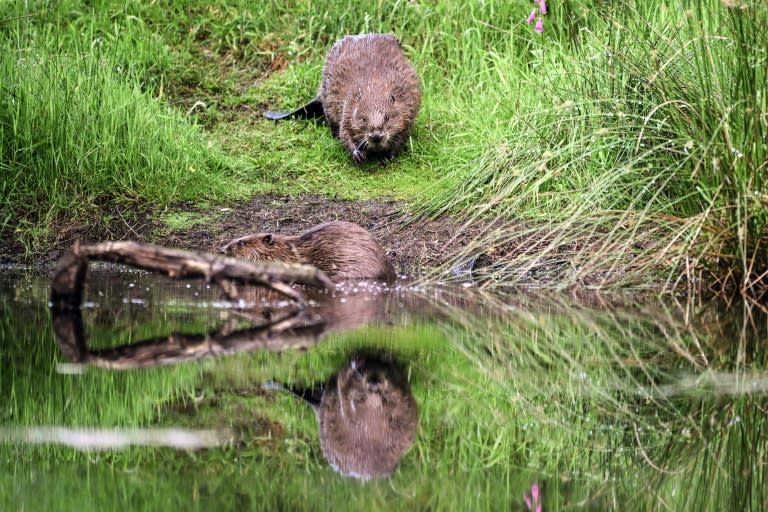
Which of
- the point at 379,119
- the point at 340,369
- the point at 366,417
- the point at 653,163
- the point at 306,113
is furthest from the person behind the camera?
the point at 306,113

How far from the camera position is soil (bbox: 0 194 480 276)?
6.38m

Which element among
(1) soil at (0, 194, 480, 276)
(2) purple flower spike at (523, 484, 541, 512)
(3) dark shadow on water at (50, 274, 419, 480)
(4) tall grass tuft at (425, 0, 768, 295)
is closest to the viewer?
(2) purple flower spike at (523, 484, 541, 512)

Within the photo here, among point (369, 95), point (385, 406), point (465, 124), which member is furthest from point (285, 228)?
point (385, 406)

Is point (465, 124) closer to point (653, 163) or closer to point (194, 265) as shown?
point (653, 163)

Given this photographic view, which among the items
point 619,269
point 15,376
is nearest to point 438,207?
point 619,269

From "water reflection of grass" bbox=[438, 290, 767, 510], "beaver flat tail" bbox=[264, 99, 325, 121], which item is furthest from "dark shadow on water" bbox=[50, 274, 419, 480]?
"beaver flat tail" bbox=[264, 99, 325, 121]

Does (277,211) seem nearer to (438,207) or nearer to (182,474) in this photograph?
(438,207)

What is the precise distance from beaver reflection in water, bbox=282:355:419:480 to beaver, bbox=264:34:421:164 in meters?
3.86

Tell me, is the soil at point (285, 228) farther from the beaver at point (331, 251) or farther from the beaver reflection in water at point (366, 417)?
the beaver reflection in water at point (366, 417)

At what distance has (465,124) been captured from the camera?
25.5 ft

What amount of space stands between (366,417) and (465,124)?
480cm

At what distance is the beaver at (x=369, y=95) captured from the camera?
7562 mm

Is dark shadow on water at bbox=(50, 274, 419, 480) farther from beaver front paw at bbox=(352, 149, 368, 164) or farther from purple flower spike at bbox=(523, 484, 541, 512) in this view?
beaver front paw at bbox=(352, 149, 368, 164)

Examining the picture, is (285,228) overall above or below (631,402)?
above
